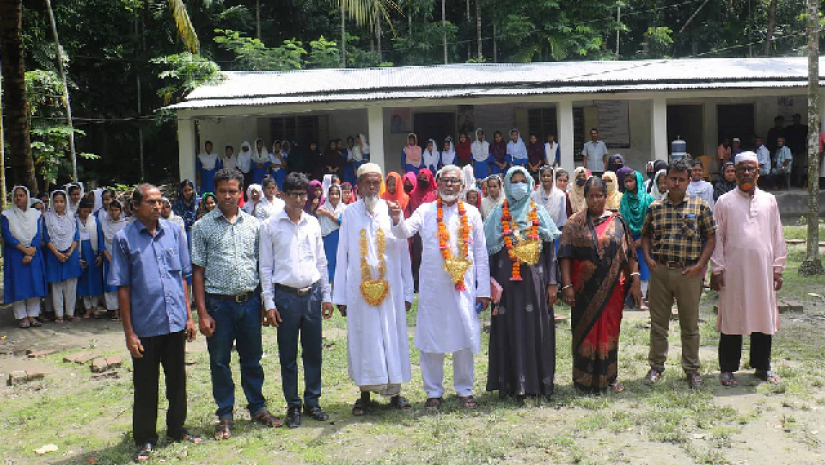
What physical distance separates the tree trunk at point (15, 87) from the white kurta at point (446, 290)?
749 cm

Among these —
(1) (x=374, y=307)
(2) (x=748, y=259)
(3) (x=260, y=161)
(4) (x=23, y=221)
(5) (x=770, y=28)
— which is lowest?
(1) (x=374, y=307)

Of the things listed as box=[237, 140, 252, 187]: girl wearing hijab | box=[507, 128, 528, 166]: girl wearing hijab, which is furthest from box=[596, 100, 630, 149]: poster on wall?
box=[237, 140, 252, 187]: girl wearing hijab

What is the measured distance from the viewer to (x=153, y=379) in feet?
15.9

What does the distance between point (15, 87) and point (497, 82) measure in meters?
9.31

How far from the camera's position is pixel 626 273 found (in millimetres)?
5824

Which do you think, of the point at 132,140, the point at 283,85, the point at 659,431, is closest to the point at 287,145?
the point at 283,85

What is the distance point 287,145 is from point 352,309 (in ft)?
41.0

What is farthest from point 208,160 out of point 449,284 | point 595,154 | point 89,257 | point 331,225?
point 449,284

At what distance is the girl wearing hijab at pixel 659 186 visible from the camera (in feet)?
29.4

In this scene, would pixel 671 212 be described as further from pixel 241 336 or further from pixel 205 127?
pixel 205 127

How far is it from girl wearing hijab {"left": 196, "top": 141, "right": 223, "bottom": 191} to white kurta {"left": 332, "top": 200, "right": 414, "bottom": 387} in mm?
11622

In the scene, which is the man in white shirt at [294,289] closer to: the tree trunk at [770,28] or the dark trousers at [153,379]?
the dark trousers at [153,379]

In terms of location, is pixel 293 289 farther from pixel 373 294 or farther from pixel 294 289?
pixel 373 294

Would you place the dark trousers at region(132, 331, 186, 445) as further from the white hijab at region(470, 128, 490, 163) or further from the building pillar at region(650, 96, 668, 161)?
the building pillar at region(650, 96, 668, 161)
